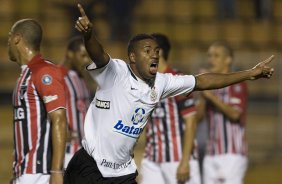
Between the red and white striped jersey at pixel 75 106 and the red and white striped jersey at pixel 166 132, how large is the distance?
831 mm

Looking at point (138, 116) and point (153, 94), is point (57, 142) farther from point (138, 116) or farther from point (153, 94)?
point (153, 94)

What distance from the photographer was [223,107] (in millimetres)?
7855

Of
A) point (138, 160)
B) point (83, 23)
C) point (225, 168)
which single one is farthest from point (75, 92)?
point (138, 160)

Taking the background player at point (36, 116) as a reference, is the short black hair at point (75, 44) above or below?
above

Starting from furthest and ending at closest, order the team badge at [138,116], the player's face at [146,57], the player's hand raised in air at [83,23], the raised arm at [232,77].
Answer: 1. the raised arm at [232,77]
2. the team badge at [138,116]
3. the player's face at [146,57]
4. the player's hand raised in air at [83,23]

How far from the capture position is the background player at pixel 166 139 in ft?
23.8

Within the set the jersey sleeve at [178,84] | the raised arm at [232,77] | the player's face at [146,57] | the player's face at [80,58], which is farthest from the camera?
the player's face at [80,58]

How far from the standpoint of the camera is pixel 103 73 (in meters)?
5.26

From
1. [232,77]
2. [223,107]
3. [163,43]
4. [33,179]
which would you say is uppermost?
[163,43]

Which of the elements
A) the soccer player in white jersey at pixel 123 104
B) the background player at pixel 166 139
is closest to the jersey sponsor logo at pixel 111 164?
the soccer player in white jersey at pixel 123 104

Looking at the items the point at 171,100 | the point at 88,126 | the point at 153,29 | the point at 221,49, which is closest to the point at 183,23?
the point at 153,29

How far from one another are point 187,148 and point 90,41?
2432mm

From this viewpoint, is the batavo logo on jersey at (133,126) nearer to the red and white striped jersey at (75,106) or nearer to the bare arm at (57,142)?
the bare arm at (57,142)

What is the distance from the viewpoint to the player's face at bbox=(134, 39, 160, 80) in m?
5.39
